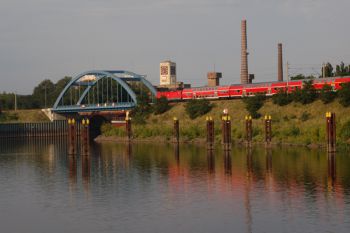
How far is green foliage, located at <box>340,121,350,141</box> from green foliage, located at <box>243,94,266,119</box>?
22.5m

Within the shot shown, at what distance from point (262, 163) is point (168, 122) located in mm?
47855

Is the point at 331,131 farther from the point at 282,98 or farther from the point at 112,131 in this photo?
the point at 112,131

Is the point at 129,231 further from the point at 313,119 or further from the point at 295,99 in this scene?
the point at 295,99

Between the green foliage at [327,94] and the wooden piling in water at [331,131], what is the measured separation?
73.9ft

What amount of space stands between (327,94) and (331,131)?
23234mm

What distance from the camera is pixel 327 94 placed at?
89.6m

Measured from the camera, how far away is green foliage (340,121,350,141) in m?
73.2

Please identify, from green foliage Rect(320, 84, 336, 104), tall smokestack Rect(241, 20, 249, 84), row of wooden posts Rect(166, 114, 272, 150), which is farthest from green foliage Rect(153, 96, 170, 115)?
green foliage Rect(320, 84, 336, 104)

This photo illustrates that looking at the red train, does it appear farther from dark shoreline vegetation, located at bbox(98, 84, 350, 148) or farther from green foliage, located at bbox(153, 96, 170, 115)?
green foliage, located at bbox(153, 96, 170, 115)

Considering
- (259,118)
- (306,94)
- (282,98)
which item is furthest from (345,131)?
(282,98)

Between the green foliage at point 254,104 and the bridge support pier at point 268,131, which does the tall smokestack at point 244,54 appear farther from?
the bridge support pier at point 268,131

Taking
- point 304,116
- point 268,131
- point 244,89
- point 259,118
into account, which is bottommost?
point 268,131

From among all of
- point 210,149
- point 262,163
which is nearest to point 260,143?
point 210,149

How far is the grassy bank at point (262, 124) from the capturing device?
79.2 meters
